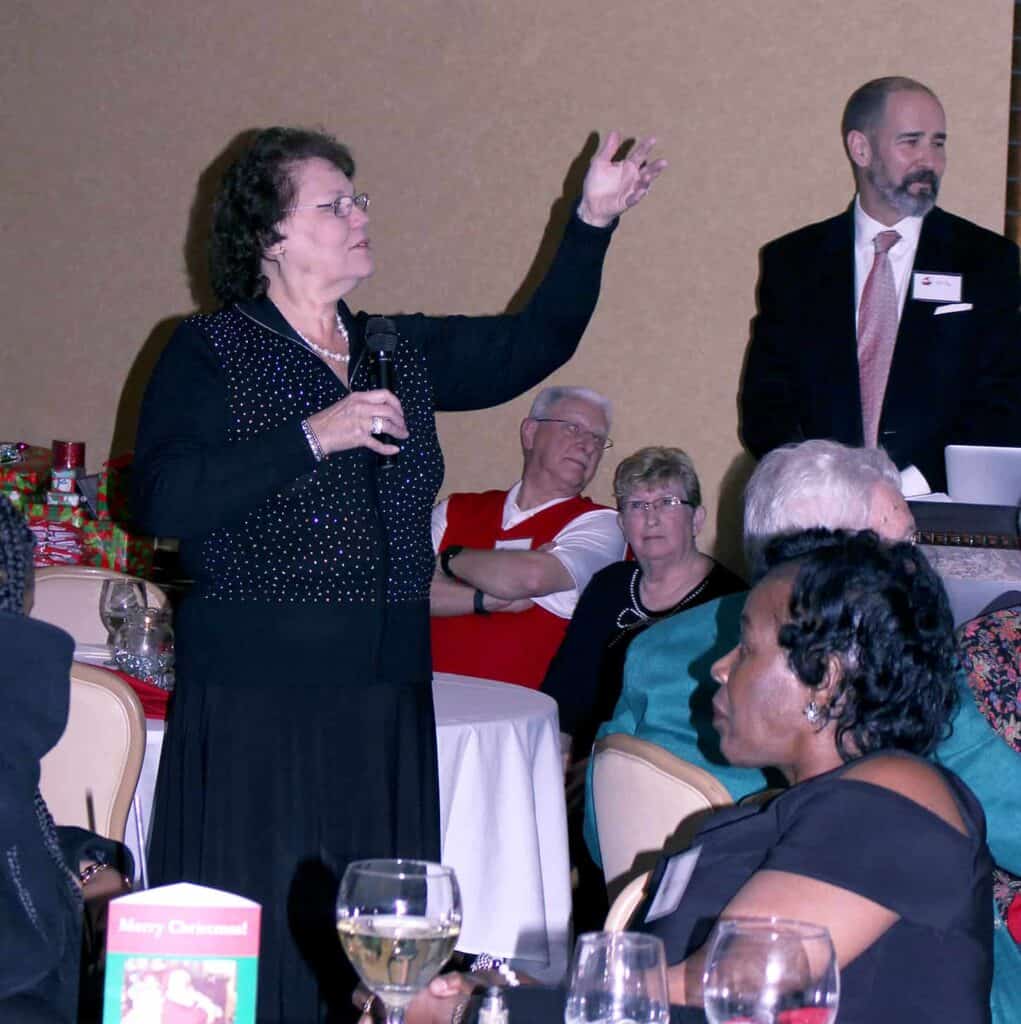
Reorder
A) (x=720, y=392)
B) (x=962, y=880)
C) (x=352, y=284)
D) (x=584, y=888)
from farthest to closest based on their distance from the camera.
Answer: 1. (x=720, y=392)
2. (x=584, y=888)
3. (x=352, y=284)
4. (x=962, y=880)

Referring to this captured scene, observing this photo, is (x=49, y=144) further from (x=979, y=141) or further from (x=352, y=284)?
(x=352, y=284)

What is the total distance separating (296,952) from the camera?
2248 millimetres

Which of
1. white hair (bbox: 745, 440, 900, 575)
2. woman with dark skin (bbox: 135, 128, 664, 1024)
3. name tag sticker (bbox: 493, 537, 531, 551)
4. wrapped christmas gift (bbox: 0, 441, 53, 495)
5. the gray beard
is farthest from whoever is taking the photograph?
wrapped christmas gift (bbox: 0, 441, 53, 495)

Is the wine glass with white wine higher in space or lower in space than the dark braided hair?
lower

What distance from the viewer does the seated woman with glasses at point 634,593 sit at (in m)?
4.00

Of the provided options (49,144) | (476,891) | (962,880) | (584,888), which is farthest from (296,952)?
(49,144)

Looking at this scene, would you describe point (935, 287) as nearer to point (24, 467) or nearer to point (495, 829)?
point (495, 829)

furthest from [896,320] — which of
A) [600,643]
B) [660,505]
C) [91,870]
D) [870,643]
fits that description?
[91,870]

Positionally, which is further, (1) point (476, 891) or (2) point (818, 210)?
(2) point (818, 210)

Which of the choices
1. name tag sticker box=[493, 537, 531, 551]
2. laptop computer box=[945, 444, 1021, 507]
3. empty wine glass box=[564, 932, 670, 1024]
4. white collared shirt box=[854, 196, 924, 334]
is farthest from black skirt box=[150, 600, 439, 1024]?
white collared shirt box=[854, 196, 924, 334]

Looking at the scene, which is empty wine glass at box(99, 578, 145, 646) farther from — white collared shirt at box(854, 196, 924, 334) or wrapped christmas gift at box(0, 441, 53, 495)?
white collared shirt at box(854, 196, 924, 334)

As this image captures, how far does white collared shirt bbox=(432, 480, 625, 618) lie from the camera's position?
4.30 meters

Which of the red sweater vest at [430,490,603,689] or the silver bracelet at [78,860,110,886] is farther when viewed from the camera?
the red sweater vest at [430,490,603,689]

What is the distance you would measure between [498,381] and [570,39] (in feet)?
10.3
